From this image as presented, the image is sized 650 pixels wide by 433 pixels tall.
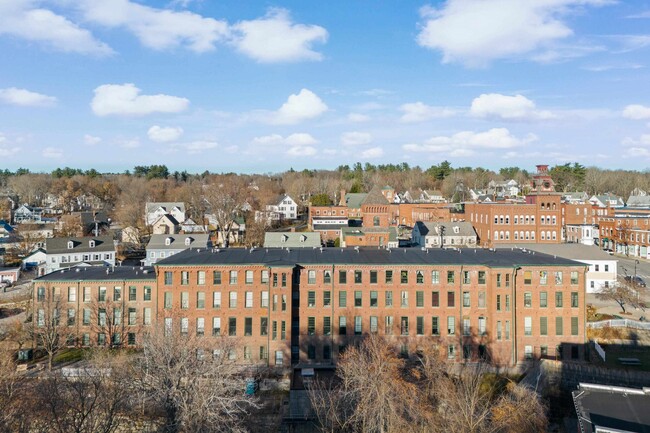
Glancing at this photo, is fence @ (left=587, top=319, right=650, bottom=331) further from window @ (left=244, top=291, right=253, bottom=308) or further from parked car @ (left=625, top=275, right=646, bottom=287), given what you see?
window @ (left=244, top=291, right=253, bottom=308)

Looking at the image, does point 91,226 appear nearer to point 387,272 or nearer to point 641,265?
point 387,272

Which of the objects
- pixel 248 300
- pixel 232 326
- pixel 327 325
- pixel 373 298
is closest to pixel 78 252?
pixel 232 326

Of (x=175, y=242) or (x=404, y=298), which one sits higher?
(x=175, y=242)

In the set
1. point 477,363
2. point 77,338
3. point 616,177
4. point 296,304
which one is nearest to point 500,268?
point 477,363

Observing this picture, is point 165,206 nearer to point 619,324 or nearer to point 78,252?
point 78,252

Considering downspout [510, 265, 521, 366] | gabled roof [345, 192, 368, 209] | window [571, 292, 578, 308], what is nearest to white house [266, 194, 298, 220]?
gabled roof [345, 192, 368, 209]

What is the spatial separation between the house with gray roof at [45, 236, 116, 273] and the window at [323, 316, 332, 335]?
4862cm

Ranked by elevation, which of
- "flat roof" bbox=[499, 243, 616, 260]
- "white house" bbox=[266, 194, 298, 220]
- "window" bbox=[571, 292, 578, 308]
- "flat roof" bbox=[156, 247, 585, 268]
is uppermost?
"white house" bbox=[266, 194, 298, 220]

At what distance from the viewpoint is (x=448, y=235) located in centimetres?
9569

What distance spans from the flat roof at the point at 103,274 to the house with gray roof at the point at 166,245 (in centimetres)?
2589

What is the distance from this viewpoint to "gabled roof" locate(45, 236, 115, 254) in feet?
250

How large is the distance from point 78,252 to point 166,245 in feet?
49.5

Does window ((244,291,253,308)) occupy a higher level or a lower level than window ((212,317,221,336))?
higher

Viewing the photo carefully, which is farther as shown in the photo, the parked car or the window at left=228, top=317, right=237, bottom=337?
the parked car
